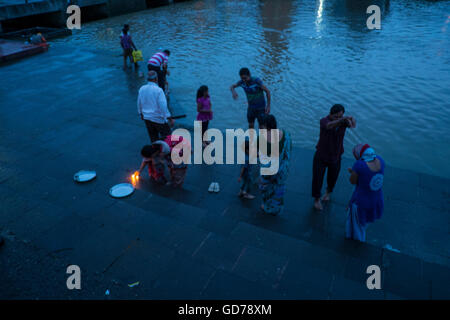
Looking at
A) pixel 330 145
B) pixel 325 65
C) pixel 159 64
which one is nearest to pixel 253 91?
pixel 330 145

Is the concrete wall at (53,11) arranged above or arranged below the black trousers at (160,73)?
above

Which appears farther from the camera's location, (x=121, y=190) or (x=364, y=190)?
(x=121, y=190)

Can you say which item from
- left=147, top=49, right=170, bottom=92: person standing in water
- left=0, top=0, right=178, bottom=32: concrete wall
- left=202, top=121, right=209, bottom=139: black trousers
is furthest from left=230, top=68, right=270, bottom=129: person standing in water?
left=0, top=0, right=178, bottom=32: concrete wall

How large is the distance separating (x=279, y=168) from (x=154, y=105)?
9.13ft

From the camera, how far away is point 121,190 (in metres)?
5.00

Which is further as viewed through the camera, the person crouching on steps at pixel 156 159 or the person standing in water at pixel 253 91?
the person standing in water at pixel 253 91

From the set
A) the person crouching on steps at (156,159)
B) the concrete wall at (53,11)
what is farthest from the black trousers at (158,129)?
the concrete wall at (53,11)

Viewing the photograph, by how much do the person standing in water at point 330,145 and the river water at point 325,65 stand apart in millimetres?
3332

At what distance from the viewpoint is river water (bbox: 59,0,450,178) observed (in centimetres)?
862

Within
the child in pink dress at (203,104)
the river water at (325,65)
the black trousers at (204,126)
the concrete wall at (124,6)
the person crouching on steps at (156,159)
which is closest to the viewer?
the person crouching on steps at (156,159)

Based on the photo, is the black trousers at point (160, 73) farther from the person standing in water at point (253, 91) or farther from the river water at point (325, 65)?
the person standing in water at point (253, 91)

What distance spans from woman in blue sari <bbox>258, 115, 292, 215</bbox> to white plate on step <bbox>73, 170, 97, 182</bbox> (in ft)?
10.1

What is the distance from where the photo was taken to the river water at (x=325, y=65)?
8.62 metres

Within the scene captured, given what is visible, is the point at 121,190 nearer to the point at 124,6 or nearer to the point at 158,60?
the point at 158,60
